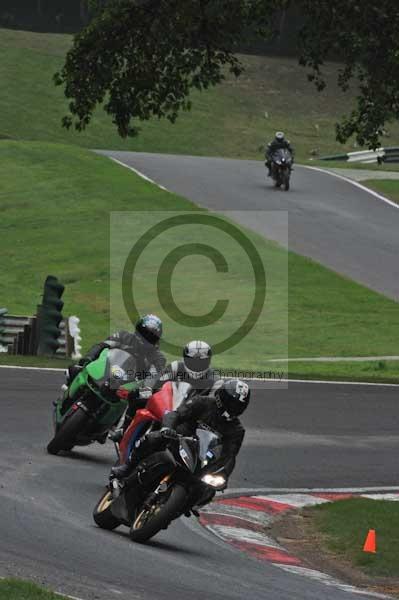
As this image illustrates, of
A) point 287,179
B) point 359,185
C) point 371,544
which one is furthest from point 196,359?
point 359,185

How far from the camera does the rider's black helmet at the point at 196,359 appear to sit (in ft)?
36.0

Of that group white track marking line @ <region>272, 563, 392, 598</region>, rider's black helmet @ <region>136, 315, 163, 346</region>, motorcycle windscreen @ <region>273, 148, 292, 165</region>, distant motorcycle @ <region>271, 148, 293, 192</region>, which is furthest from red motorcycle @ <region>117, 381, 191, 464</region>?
distant motorcycle @ <region>271, 148, 293, 192</region>

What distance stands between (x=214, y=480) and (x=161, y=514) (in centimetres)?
48

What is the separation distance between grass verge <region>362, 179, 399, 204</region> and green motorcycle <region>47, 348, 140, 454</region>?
1188 inches

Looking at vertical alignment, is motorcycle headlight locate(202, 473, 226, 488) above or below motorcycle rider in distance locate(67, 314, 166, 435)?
below

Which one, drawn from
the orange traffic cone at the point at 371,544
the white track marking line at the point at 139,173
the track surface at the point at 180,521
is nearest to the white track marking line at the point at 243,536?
the track surface at the point at 180,521

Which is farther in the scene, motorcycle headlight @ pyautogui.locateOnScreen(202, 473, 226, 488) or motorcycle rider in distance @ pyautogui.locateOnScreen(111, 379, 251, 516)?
motorcycle rider in distance @ pyautogui.locateOnScreen(111, 379, 251, 516)

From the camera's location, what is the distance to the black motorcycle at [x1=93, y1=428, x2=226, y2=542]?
33.9 feet

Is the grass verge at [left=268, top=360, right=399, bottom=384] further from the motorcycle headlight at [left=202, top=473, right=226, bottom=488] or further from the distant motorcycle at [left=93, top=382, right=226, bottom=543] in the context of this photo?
the motorcycle headlight at [left=202, top=473, right=226, bottom=488]

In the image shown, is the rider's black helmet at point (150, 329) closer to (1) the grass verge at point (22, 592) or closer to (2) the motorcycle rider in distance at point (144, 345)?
(2) the motorcycle rider in distance at point (144, 345)

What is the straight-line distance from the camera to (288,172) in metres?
42.4

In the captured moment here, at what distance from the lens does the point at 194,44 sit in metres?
15.6

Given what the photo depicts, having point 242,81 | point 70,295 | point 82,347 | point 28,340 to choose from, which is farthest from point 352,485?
point 242,81

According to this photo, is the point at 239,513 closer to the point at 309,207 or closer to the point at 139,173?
the point at 309,207
